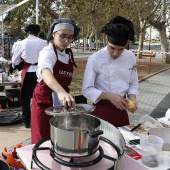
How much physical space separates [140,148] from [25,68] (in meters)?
2.75

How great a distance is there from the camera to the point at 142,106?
5.65 m

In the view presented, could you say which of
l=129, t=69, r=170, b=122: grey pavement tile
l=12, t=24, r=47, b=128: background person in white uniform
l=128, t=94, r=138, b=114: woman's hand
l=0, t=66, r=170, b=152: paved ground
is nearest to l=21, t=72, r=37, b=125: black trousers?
l=12, t=24, r=47, b=128: background person in white uniform

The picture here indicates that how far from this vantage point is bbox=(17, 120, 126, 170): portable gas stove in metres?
1.04

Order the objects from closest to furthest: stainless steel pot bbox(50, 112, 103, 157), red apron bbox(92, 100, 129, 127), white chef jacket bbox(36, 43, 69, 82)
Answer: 1. stainless steel pot bbox(50, 112, 103, 157)
2. white chef jacket bbox(36, 43, 69, 82)
3. red apron bbox(92, 100, 129, 127)

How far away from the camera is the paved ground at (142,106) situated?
12.0ft

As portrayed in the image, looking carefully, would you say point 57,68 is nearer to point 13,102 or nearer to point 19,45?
point 19,45

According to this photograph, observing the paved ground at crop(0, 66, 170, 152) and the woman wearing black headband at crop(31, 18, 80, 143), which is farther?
the paved ground at crop(0, 66, 170, 152)

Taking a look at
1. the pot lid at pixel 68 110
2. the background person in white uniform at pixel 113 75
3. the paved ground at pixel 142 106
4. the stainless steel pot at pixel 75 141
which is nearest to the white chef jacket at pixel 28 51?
the paved ground at pixel 142 106

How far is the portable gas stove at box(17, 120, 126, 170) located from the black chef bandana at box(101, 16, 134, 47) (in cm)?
67

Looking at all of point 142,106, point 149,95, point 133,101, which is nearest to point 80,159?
point 133,101

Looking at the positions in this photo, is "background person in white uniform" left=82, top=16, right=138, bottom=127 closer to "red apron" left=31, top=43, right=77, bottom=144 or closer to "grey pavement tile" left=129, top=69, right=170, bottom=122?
"red apron" left=31, top=43, right=77, bottom=144

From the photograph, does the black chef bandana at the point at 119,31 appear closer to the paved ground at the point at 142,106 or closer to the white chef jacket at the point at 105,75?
the white chef jacket at the point at 105,75

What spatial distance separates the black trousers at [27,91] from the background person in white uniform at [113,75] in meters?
2.12

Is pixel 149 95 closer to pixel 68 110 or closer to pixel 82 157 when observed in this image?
pixel 68 110
